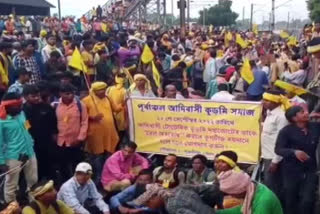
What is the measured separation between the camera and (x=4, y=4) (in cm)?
3834

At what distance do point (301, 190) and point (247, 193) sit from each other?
8.96 feet

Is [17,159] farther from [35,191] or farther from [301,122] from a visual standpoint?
[301,122]

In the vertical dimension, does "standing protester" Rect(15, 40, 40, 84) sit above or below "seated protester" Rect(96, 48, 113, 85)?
above

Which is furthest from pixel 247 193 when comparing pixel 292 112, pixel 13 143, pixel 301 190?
pixel 13 143

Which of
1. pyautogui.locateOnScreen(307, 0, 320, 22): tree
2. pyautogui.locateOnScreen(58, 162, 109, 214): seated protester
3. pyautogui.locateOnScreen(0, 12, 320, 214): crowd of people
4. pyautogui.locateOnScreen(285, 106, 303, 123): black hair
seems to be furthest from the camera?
pyautogui.locateOnScreen(307, 0, 320, 22): tree

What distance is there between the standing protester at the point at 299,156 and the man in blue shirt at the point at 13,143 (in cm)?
306

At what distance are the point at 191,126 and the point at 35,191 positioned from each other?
116 inches

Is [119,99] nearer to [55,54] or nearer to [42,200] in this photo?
[42,200]

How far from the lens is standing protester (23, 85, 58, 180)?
8781mm

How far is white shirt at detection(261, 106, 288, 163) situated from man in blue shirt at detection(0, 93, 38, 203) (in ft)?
9.57

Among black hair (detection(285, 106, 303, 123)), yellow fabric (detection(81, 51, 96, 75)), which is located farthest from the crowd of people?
yellow fabric (detection(81, 51, 96, 75))

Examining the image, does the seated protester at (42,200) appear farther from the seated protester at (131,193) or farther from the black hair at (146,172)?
the black hair at (146,172)

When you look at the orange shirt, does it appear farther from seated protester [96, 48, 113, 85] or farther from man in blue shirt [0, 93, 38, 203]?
seated protester [96, 48, 113, 85]

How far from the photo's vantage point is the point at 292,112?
7602mm
